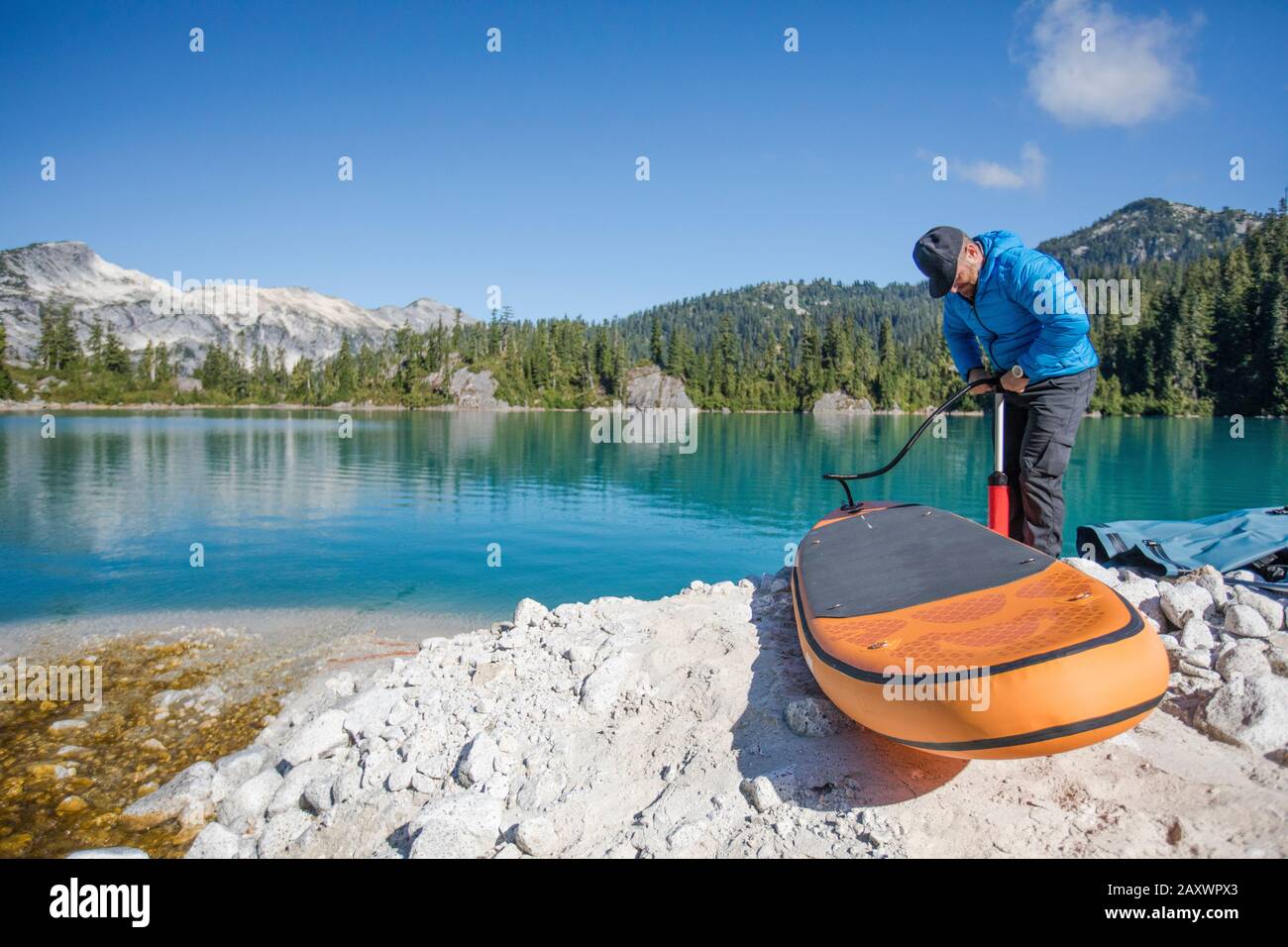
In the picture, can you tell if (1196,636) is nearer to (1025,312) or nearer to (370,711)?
(1025,312)

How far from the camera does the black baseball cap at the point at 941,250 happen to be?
5.51m

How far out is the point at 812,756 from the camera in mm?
4195

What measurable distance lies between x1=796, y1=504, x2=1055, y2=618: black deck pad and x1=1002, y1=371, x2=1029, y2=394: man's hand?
125 centimetres

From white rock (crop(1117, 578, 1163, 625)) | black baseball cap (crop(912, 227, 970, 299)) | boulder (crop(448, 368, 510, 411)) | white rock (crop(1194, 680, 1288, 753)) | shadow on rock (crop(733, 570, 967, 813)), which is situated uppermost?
boulder (crop(448, 368, 510, 411))

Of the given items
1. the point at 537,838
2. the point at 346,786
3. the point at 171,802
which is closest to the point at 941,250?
the point at 537,838

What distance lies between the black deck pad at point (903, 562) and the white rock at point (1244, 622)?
1585mm

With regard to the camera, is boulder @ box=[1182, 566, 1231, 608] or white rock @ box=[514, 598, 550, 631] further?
white rock @ box=[514, 598, 550, 631]

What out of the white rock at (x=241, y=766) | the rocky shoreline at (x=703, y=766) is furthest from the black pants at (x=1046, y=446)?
the white rock at (x=241, y=766)

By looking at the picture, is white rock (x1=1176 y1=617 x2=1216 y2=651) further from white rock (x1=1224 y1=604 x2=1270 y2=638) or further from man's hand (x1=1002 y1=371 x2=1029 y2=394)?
man's hand (x1=1002 y1=371 x2=1029 y2=394)

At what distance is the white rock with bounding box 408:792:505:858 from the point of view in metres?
4.19

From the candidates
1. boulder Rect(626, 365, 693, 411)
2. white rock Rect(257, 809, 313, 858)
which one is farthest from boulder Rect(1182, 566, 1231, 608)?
boulder Rect(626, 365, 693, 411)

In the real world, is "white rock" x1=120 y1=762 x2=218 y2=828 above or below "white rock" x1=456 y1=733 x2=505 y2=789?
below

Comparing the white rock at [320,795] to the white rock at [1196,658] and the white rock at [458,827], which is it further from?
the white rock at [1196,658]
